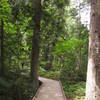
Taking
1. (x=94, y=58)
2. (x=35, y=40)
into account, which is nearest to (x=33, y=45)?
(x=35, y=40)

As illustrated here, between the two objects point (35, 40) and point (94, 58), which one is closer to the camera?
point (94, 58)

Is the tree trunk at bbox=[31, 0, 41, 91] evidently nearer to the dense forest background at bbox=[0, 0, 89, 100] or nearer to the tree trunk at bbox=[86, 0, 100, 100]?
the dense forest background at bbox=[0, 0, 89, 100]

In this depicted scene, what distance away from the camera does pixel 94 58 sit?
7.38 feet

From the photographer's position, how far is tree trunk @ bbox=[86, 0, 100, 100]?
223 cm

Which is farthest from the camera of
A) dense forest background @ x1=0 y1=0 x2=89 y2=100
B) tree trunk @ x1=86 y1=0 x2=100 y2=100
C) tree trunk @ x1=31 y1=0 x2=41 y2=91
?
tree trunk @ x1=31 y1=0 x2=41 y2=91

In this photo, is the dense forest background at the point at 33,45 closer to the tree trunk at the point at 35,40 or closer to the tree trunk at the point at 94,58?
the tree trunk at the point at 35,40

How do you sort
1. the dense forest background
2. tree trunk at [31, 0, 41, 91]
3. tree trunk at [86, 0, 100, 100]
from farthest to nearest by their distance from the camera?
tree trunk at [31, 0, 41, 91] < the dense forest background < tree trunk at [86, 0, 100, 100]

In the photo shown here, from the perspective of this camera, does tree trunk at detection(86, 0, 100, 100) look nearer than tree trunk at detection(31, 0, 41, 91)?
Yes

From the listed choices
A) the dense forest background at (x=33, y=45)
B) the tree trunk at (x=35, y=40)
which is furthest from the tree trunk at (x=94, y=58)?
the tree trunk at (x=35, y=40)

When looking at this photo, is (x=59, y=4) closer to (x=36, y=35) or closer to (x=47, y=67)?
(x=36, y=35)

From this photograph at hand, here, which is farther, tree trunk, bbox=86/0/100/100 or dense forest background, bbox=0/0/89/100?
dense forest background, bbox=0/0/89/100

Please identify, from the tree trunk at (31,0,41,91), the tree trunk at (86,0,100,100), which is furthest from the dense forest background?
the tree trunk at (86,0,100,100)

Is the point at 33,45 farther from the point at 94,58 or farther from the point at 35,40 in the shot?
the point at 94,58

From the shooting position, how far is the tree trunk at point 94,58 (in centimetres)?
223
